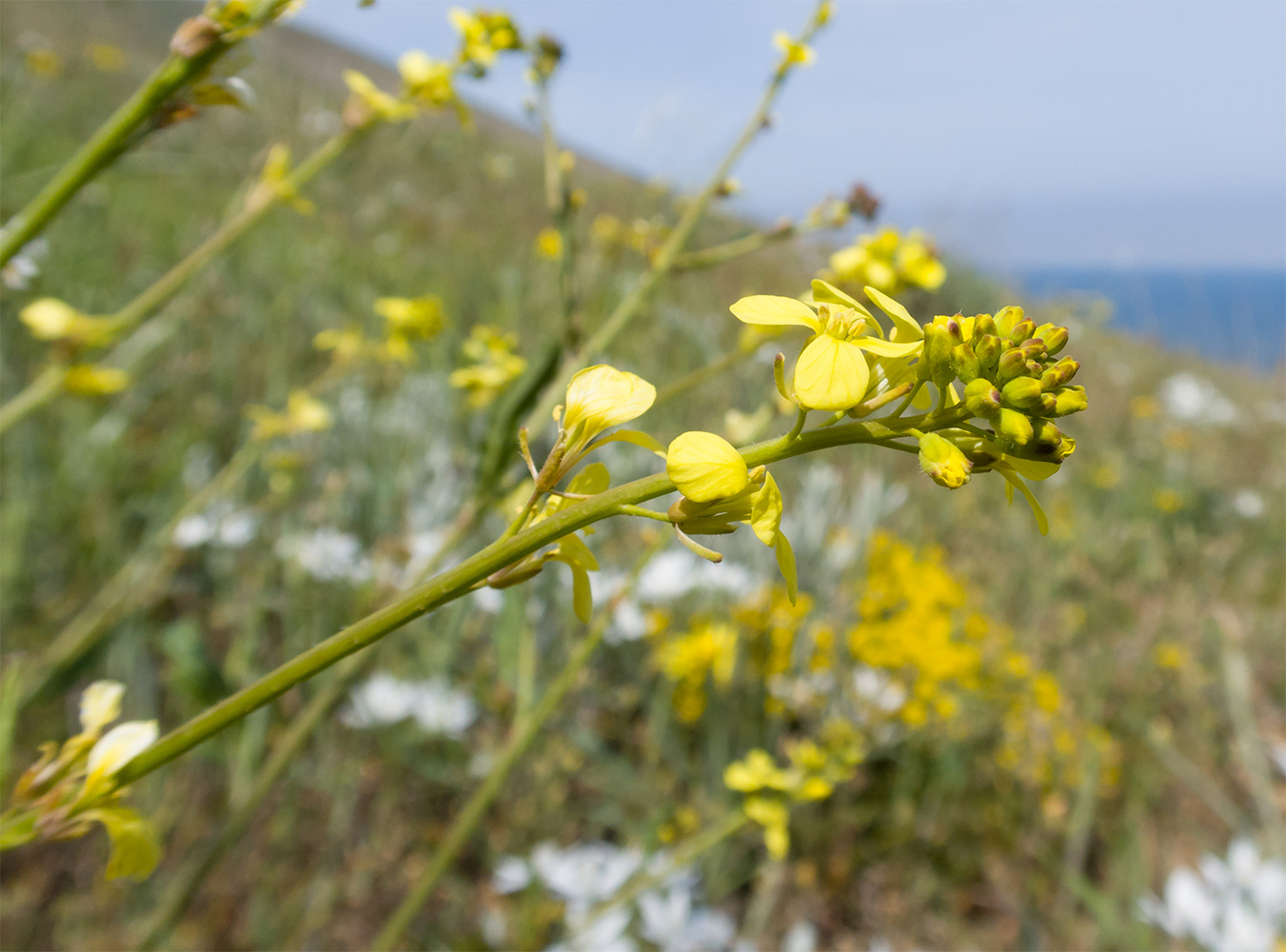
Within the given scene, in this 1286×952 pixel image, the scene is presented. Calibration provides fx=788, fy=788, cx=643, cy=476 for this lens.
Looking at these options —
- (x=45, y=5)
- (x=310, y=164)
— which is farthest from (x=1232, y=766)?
(x=45, y=5)

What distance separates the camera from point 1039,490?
482 centimetres

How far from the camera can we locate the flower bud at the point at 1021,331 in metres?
0.44

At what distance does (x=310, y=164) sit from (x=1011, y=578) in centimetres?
297

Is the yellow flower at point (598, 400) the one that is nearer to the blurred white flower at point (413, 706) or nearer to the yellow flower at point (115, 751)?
the yellow flower at point (115, 751)

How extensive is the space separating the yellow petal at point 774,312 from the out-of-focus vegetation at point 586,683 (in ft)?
2.00

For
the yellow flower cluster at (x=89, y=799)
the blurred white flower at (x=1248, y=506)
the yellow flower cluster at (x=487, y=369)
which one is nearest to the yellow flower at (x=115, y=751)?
the yellow flower cluster at (x=89, y=799)

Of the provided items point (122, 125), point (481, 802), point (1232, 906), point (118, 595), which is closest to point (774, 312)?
point (122, 125)

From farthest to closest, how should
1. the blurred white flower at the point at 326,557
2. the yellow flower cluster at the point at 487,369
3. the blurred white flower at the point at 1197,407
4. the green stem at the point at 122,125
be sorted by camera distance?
the blurred white flower at the point at 1197,407 < the blurred white flower at the point at 326,557 < the yellow flower cluster at the point at 487,369 < the green stem at the point at 122,125

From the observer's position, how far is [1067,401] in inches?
16.8

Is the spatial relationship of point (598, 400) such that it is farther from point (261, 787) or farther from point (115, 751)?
point (261, 787)

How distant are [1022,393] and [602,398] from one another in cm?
22

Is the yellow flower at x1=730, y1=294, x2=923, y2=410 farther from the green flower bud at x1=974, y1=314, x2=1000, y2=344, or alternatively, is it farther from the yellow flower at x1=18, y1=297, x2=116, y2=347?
the yellow flower at x1=18, y1=297, x2=116, y2=347

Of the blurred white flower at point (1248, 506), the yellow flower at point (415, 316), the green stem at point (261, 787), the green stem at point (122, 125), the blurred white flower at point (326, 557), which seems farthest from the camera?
the blurred white flower at point (1248, 506)

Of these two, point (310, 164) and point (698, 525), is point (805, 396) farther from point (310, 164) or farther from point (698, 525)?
point (310, 164)
